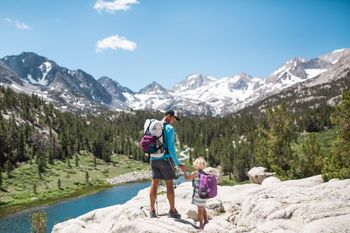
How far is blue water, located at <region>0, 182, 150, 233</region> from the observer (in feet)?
275

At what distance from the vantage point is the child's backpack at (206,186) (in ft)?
60.3

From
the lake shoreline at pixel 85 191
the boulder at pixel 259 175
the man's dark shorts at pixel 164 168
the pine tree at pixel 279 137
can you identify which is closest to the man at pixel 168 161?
the man's dark shorts at pixel 164 168

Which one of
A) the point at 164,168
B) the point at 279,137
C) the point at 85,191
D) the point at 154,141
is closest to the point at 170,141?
the point at 154,141

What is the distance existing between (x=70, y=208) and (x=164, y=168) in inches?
3590

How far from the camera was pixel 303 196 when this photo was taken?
65.3ft

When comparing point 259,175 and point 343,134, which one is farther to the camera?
point 259,175

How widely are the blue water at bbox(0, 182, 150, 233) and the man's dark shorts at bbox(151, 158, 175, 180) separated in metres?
65.9

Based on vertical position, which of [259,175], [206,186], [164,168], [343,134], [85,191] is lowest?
[85,191]

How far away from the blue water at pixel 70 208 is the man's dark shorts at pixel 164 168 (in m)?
65.9

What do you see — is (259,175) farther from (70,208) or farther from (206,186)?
(70,208)

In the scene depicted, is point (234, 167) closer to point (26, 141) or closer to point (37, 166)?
point (37, 166)

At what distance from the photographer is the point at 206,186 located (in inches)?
728

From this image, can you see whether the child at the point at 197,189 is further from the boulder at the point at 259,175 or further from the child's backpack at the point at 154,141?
the boulder at the point at 259,175

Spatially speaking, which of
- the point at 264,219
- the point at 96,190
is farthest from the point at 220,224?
the point at 96,190
